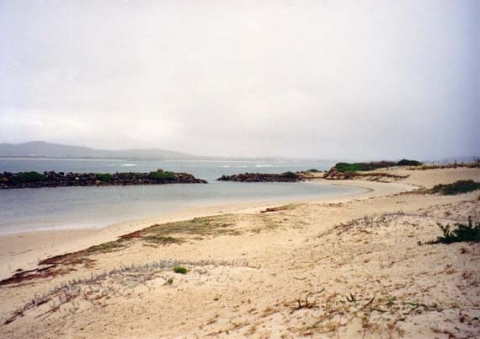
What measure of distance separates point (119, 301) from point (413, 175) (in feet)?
146

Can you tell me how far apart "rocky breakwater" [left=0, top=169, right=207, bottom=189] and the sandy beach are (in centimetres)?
3220

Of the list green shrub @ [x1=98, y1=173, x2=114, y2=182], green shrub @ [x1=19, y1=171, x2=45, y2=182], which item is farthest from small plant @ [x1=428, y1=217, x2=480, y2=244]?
green shrub @ [x1=19, y1=171, x2=45, y2=182]

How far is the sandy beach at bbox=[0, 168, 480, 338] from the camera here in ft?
13.0

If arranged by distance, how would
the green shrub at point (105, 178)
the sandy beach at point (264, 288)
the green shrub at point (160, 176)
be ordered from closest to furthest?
the sandy beach at point (264, 288)
the green shrub at point (105, 178)
the green shrub at point (160, 176)

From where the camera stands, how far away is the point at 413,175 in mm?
41531

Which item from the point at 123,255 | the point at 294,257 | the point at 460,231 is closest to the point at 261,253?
the point at 294,257

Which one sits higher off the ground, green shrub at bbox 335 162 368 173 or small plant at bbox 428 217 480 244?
green shrub at bbox 335 162 368 173

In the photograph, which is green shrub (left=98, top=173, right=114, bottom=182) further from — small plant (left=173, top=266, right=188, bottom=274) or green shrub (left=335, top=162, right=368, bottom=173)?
green shrub (left=335, top=162, right=368, bottom=173)

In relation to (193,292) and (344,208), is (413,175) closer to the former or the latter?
(344,208)

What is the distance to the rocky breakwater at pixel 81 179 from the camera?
38406 mm

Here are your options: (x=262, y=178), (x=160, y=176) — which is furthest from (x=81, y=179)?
(x=262, y=178)

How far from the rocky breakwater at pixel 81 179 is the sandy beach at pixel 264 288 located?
32.2 m

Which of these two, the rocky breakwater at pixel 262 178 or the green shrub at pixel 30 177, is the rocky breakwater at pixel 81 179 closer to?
the green shrub at pixel 30 177

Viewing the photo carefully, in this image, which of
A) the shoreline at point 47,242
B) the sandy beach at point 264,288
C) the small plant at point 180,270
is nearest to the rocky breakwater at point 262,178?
the shoreline at point 47,242
